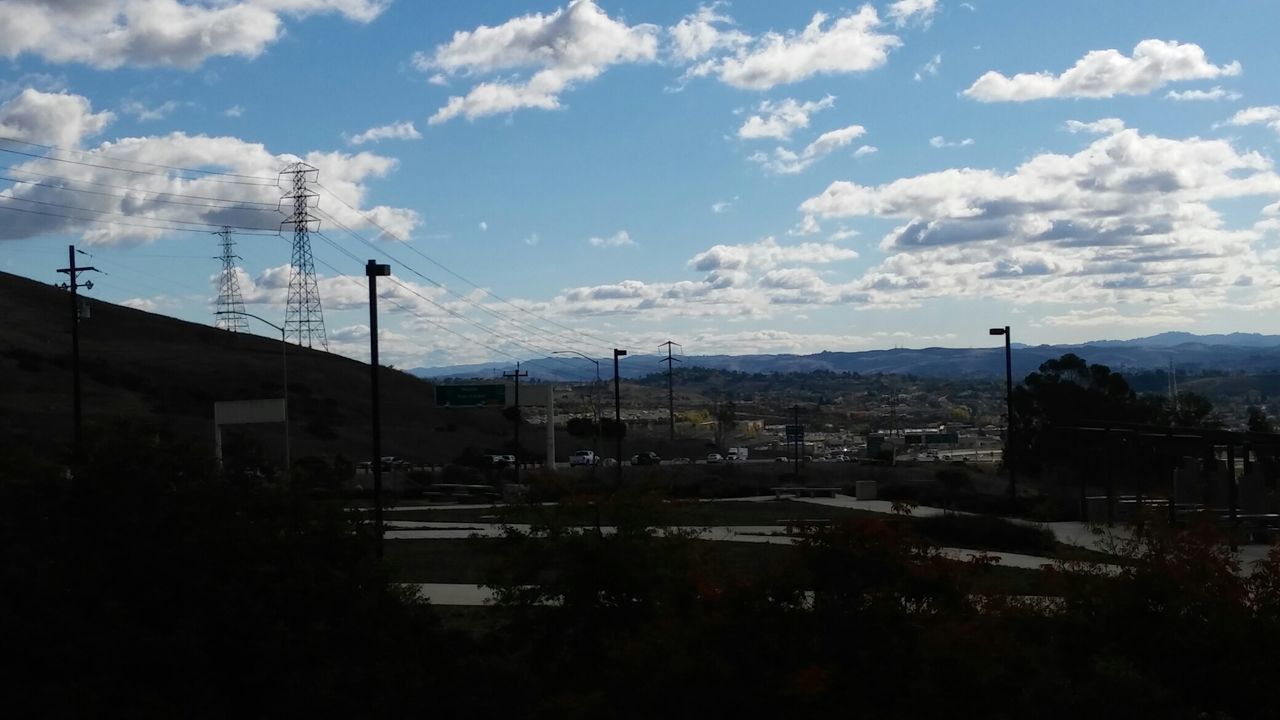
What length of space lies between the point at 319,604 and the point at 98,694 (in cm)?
176

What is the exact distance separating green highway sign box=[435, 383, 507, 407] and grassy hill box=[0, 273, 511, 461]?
17.0 metres

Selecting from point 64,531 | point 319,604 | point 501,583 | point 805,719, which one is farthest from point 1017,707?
point 64,531

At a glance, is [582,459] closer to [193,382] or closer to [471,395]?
[471,395]

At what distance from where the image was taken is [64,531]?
417 inches

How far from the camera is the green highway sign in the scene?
64.6 metres

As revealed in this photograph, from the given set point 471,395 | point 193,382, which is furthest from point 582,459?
point 193,382

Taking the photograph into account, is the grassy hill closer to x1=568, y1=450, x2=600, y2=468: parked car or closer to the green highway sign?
x1=568, y1=450, x2=600, y2=468: parked car

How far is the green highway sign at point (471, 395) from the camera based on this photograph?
6456cm

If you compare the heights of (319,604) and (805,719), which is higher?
(319,604)

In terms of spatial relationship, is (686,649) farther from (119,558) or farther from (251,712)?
(119,558)

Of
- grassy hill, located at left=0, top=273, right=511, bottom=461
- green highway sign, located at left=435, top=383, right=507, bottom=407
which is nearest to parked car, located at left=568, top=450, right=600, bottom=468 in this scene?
grassy hill, located at left=0, top=273, right=511, bottom=461

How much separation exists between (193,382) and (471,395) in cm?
4204

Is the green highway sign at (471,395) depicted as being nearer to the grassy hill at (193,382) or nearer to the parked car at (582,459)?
the parked car at (582,459)

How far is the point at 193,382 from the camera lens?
9812 cm
